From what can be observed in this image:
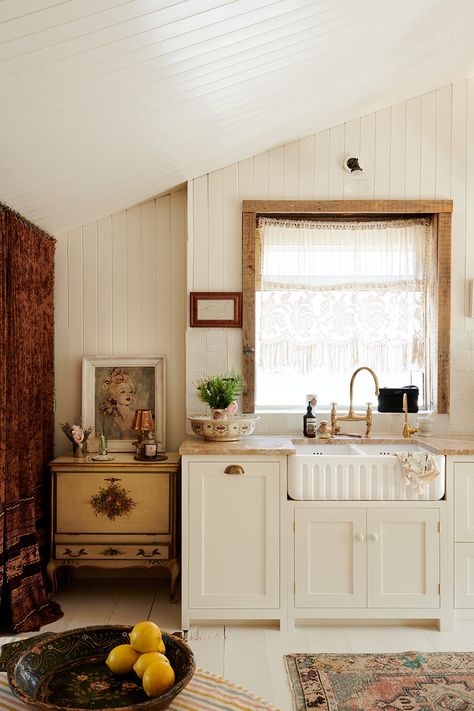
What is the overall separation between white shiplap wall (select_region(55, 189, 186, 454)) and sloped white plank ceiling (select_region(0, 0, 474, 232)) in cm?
20

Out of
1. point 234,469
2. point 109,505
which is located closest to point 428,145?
point 234,469

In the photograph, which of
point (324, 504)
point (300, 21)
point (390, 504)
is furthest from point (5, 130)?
point (390, 504)

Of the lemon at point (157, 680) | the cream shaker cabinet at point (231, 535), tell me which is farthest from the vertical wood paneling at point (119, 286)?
the lemon at point (157, 680)

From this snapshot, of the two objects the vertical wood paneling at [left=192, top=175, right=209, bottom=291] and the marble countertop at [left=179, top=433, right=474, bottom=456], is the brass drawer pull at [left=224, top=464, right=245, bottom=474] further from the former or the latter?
the vertical wood paneling at [left=192, top=175, right=209, bottom=291]

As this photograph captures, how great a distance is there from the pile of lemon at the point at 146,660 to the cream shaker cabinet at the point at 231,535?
198 cm

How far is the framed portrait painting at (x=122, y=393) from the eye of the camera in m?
4.29

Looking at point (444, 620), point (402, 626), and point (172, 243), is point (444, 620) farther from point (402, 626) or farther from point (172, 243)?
point (172, 243)

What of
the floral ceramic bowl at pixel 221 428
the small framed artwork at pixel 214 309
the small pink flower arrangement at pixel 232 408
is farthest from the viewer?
the small framed artwork at pixel 214 309

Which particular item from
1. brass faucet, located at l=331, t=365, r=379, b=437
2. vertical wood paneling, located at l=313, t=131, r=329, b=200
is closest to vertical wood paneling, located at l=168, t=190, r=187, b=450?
vertical wood paneling, located at l=313, t=131, r=329, b=200

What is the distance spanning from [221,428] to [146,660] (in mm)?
2337

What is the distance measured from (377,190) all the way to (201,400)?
1718 mm

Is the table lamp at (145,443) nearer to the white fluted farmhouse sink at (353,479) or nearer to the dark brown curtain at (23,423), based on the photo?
the dark brown curtain at (23,423)

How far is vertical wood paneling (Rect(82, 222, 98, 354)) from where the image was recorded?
14.3ft

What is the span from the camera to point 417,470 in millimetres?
3488
